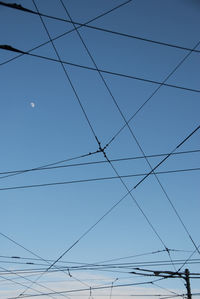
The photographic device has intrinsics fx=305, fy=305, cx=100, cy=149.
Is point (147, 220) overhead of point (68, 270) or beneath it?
overhead

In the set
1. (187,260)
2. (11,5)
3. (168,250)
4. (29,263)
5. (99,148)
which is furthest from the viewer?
(168,250)

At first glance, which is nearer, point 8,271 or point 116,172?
point 116,172

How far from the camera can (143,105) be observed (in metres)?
10.9

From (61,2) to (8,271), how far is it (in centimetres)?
1052

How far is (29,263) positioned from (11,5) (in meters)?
11.1

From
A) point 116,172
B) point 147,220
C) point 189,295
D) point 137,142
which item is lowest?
point 189,295

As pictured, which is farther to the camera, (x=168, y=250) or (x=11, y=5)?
(x=168, y=250)

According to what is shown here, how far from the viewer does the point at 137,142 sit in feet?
34.6

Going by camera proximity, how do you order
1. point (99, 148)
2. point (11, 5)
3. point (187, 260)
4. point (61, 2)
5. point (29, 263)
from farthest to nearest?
1. point (29, 263)
2. point (187, 260)
3. point (99, 148)
4. point (61, 2)
5. point (11, 5)

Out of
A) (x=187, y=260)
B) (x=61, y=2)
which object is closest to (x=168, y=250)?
(x=187, y=260)

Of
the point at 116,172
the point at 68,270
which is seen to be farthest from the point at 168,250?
the point at 116,172

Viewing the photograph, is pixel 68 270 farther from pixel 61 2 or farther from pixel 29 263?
pixel 61 2

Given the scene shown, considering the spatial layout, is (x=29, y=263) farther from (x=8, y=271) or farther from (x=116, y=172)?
(x=116, y=172)

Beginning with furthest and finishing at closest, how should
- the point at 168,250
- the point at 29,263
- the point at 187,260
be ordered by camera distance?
the point at 168,250 → the point at 29,263 → the point at 187,260
